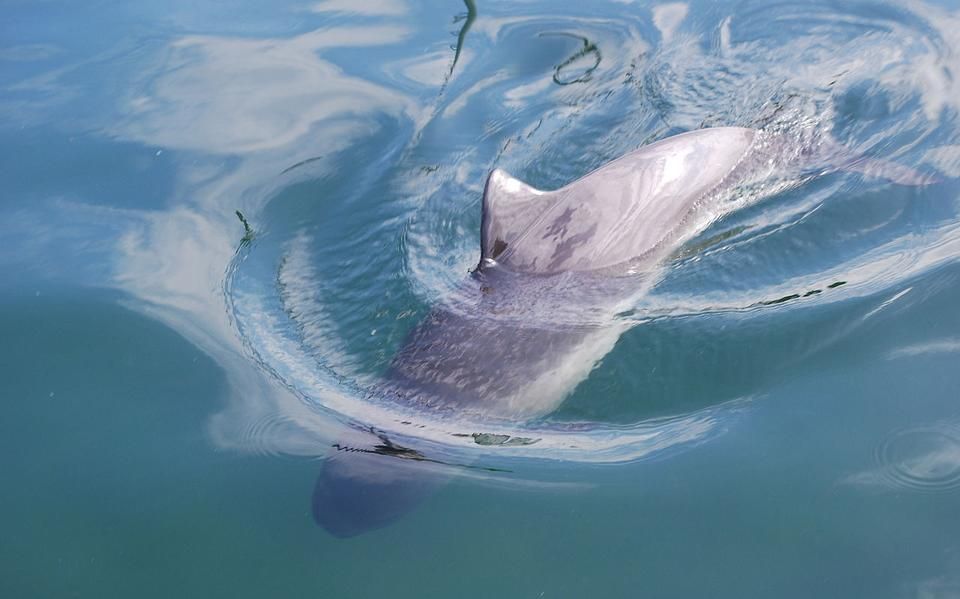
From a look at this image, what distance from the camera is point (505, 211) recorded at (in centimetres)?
600

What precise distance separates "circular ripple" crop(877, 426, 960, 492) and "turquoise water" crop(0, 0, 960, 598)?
0.05ft

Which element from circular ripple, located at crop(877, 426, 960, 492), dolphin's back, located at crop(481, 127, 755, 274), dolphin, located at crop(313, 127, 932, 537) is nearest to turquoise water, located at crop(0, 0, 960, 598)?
circular ripple, located at crop(877, 426, 960, 492)

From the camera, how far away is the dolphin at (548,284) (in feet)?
14.2

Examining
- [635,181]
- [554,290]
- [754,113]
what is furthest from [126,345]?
[754,113]

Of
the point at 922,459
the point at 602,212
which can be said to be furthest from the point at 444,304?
the point at 922,459

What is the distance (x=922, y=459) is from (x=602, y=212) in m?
2.52

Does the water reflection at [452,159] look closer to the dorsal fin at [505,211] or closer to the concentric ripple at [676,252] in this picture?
the concentric ripple at [676,252]

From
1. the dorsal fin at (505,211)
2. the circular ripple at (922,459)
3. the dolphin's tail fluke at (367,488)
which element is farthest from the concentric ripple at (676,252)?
the dorsal fin at (505,211)

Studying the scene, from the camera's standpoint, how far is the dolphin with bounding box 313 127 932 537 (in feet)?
14.2

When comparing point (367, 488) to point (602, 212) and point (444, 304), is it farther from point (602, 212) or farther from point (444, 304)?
point (602, 212)

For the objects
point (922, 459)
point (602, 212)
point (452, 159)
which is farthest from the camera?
point (452, 159)

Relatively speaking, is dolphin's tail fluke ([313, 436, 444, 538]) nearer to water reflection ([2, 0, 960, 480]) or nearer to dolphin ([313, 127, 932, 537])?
dolphin ([313, 127, 932, 537])

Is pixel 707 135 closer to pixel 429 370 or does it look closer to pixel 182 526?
pixel 429 370

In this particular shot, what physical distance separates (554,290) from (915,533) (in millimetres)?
2473
